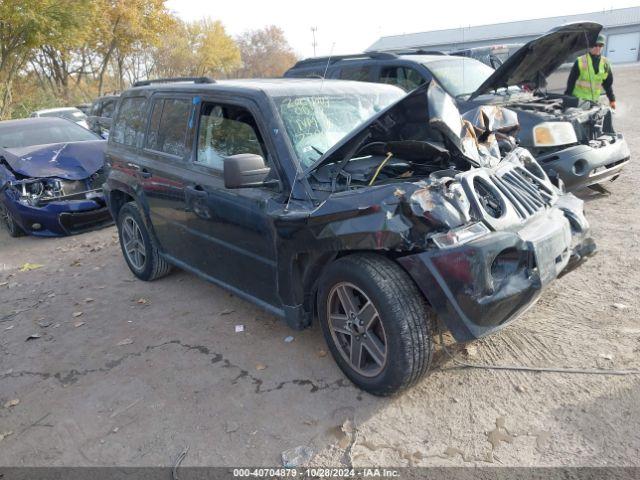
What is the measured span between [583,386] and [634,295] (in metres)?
1.44

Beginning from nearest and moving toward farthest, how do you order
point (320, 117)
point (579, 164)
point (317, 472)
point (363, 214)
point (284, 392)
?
point (317, 472) → point (363, 214) → point (284, 392) → point (320, 117) → point (579, 164)

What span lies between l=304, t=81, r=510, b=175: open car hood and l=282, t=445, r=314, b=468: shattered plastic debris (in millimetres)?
1645

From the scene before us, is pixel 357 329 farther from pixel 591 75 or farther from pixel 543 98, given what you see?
pixel 591 75

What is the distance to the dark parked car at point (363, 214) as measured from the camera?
273 centimetres

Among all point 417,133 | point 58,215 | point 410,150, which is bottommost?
point 58,215

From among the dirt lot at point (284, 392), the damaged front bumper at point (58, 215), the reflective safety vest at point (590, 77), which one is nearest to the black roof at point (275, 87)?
the dirt lot at point (284, 392)

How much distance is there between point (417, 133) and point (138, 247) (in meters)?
3.37

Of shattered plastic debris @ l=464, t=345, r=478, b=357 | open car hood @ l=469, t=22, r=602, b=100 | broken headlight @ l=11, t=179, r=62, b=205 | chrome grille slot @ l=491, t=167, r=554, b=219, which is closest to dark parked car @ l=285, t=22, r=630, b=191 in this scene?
open car hood @ l=469, t=22, r=602, b=100

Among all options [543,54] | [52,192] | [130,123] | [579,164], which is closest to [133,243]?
[130,123]

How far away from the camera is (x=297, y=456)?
2.71m

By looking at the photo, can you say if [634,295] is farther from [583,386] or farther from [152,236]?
[152,236]

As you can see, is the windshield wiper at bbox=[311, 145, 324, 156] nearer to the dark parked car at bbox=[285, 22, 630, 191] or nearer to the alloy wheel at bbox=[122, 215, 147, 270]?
the alloy wheel at bbox=[122, 215, 147, 270]

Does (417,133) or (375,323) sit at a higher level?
(417,133)

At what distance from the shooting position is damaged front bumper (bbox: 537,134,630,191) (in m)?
5.89
